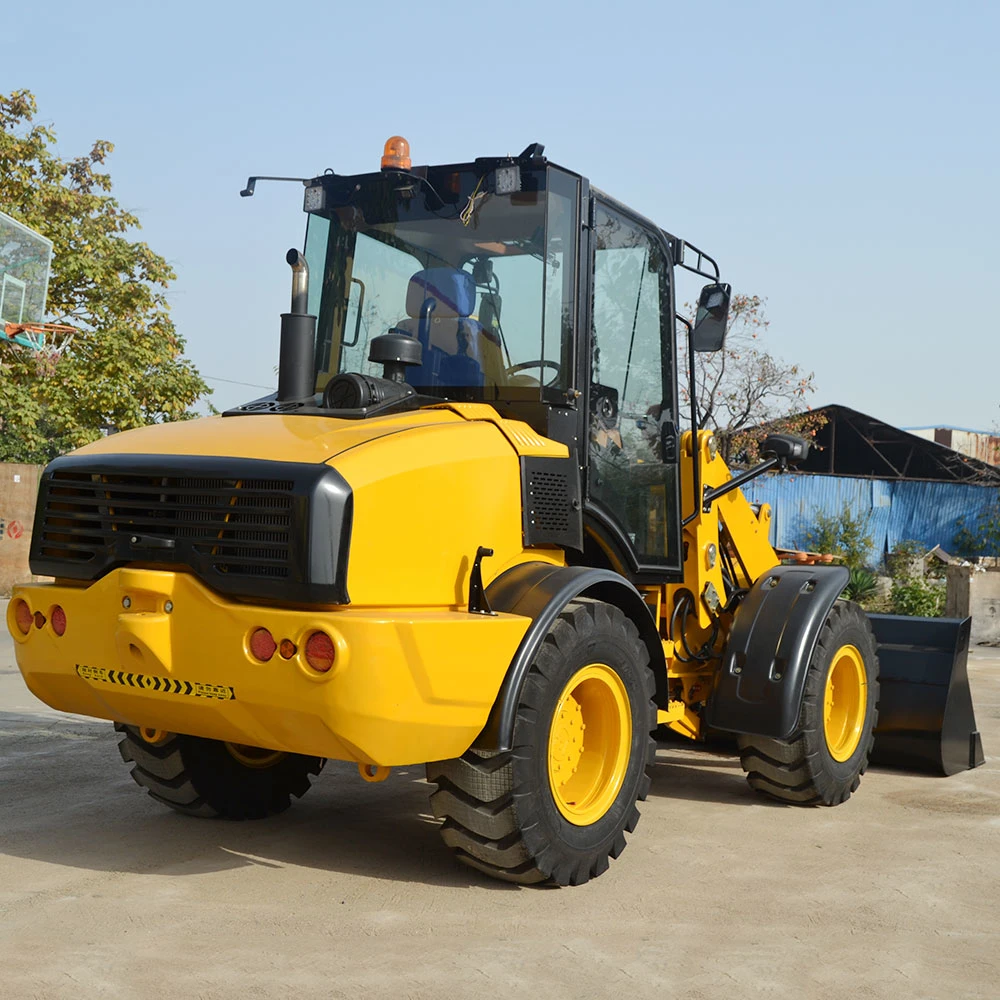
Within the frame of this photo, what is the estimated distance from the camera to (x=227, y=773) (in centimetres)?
586

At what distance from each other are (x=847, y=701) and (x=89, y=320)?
2151 cm

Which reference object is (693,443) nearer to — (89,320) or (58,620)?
(58,620)

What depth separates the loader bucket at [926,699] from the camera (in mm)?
7402

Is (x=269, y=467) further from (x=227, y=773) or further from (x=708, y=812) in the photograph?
(x=708, y=812)

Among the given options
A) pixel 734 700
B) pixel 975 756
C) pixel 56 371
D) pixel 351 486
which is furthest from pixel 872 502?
pixel 351 486

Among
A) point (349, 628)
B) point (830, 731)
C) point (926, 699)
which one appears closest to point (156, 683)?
point (349, 628)

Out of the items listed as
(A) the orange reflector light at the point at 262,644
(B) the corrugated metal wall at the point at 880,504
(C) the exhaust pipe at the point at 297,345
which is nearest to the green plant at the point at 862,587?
(B) the corrugated metal wall at the point at 880,504

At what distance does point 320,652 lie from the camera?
4.21 m

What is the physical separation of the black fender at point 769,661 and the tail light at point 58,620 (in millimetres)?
3063

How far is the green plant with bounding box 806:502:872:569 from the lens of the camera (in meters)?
28.0

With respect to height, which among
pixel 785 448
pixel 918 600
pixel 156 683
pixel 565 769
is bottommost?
pixel 565 769

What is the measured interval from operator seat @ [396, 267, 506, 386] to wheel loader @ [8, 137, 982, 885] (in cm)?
1

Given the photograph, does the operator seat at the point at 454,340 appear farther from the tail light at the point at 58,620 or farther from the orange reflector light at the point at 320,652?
the tail light at the point at 58,620

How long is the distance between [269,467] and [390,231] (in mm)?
1857
